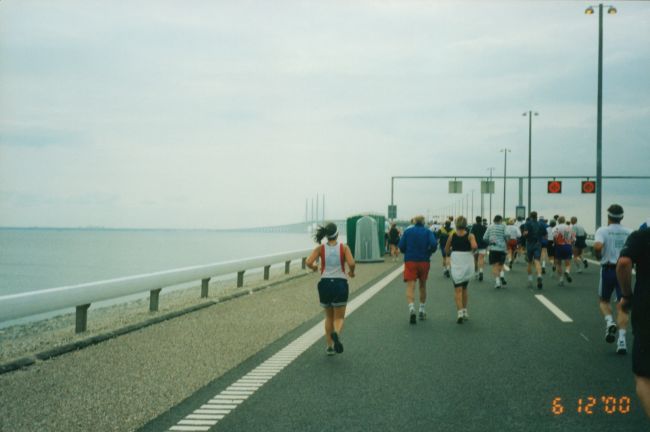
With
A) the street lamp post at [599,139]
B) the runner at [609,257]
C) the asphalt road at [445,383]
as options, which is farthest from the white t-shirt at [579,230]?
the runner at [609,257]

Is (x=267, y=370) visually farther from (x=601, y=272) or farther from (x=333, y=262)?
(x=601, y=272)

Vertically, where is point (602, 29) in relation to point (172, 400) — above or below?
above

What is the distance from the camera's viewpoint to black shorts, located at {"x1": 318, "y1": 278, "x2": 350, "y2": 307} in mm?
9945

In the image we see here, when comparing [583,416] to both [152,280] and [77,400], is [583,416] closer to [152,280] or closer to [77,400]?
[77,400]

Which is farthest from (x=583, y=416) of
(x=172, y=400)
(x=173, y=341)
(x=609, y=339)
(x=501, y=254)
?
(x=501, y=254)

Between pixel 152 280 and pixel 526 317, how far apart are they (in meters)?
6.40

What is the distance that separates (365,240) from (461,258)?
68.7 feet

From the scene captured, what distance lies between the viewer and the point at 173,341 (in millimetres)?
10719

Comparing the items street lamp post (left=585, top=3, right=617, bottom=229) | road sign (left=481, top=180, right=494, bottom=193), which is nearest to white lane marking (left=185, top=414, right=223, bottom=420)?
street lamp post (left=585, top=3, right=617, bottom=229)

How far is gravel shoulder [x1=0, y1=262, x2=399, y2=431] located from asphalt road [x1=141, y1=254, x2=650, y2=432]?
30cm

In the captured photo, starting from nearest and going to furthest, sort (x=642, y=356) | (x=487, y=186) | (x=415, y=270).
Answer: (x=642, y=356) → (x=415, y=270) → (x=487, y=186)

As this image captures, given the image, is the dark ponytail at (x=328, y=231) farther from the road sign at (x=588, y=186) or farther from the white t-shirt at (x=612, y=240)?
the road sign at (x=588, y=186)

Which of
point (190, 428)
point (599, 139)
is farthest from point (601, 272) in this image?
point (599, 139)

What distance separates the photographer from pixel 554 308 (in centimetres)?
1508
